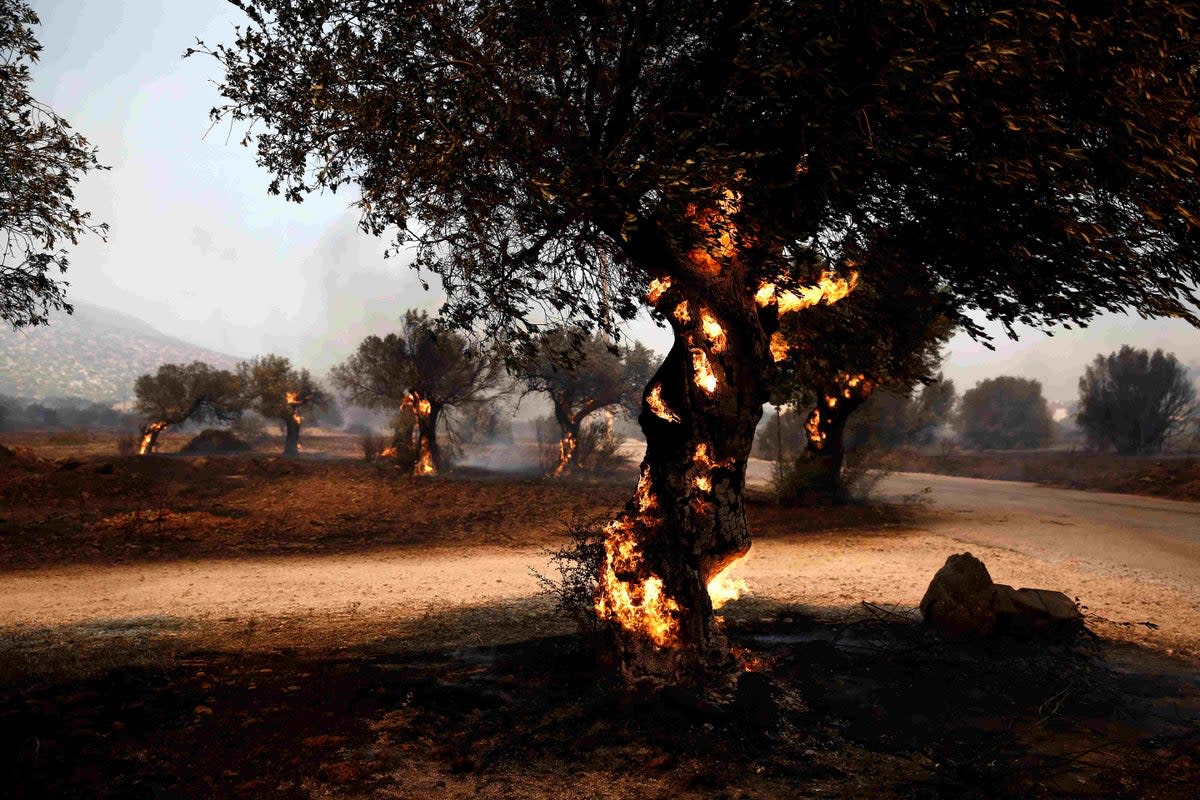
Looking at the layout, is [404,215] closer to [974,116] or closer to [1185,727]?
[974,116]

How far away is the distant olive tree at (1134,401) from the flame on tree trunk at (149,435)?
59.1 m

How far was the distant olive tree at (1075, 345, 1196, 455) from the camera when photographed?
4822cm

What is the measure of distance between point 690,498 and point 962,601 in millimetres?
4112

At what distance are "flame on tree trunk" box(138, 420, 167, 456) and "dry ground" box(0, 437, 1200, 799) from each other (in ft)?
121

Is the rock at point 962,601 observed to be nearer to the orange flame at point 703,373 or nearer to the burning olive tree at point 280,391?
the orange flame at point 703,373

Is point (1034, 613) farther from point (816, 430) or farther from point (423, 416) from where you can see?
point (423, 416)

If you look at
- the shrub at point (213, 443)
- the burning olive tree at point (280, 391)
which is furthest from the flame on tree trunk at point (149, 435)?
the burning olive tree at point (280, 391)

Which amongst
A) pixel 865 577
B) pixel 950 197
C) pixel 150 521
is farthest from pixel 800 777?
pixel 150 521

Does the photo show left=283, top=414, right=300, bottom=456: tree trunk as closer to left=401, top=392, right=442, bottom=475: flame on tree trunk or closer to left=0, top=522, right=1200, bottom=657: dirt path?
left=401, top=392, right=442, bottom=475: flame on tree trunk

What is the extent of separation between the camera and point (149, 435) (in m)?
48.3

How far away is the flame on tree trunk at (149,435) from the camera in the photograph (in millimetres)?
47750

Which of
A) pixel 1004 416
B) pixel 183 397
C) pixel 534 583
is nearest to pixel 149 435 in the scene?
pixel 183 397

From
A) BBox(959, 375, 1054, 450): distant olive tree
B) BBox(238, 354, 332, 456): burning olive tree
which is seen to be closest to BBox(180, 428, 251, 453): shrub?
BBox(238, 354, 332, 456): burning olive tree

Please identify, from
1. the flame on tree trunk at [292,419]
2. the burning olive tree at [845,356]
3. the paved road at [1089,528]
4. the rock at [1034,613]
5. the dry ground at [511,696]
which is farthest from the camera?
the flame on tree trunk at [292,419]
